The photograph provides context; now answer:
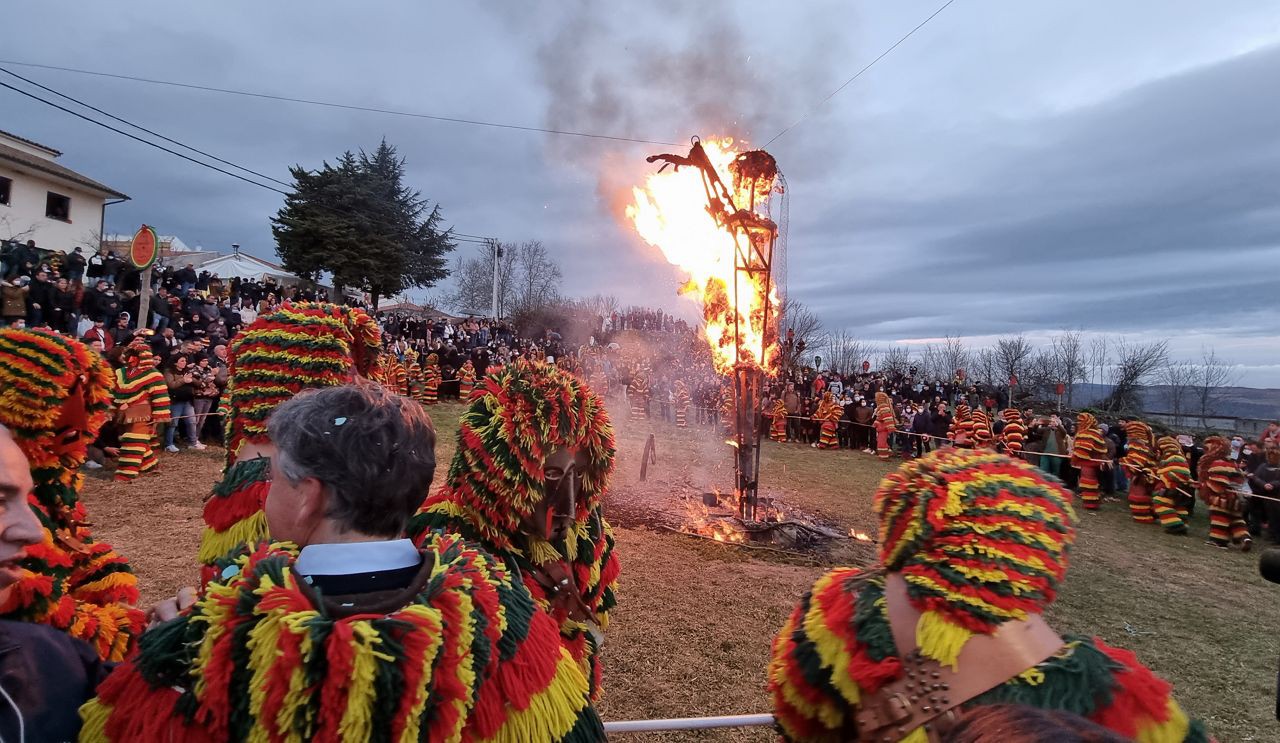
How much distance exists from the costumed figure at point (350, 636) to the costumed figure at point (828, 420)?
21.4 m

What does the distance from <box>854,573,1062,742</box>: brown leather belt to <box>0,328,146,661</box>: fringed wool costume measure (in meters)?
2.78

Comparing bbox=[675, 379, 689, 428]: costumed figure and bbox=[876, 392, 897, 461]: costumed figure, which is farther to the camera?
bbox=[675, 379, 689, 428]: costumed figure

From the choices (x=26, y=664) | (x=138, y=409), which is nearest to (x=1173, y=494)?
(x=26, y=664)

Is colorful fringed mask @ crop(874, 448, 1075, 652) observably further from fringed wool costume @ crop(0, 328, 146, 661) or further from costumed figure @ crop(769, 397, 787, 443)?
costumed figure @ crop(769, 397, 787, 443)

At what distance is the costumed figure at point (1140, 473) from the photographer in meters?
12.7

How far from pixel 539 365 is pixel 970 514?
1.93m

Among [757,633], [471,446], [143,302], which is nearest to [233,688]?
[471,446]

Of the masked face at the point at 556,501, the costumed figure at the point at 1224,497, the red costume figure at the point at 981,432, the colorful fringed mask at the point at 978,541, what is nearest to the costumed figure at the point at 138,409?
the masked face at the point at 556,501

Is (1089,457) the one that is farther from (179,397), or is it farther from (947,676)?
(179,397)

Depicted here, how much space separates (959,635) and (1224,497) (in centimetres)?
1350

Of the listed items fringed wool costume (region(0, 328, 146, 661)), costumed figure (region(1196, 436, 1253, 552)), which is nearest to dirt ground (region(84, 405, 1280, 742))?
costumed figure (region(1196, 436, 1253, 552))

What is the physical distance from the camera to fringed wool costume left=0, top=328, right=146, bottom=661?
7.70ft

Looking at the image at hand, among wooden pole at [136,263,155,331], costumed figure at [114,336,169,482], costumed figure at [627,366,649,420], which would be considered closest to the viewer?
costumed figure at [114,336,169,482]

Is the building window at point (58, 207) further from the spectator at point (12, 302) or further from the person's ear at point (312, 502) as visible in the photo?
the person's ear at point (312, 502)
